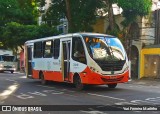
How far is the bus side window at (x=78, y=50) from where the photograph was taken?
18.6m

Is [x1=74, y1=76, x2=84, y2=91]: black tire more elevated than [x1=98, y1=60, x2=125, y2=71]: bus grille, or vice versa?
[x1=98, y1=60, x2=125, y2=71]: bus grille

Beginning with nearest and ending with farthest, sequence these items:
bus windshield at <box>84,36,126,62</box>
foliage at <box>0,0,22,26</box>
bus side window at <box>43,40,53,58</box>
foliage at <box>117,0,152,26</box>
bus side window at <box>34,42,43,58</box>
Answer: bus windshield at <box>84,36,126,62</box> < bus side window at <box>43,40,53,58</box> < bus side window at <box>34,42,43,58</box> < foliage at <box>117,0,152,26</box> < foliage at <box>0,0,22,26</box>

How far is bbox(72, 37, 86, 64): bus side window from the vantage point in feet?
61.1

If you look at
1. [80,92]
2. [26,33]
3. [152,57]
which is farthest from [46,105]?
[26,33]

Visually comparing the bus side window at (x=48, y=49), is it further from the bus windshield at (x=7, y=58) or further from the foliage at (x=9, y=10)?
the foliage at (x=9, y=10)

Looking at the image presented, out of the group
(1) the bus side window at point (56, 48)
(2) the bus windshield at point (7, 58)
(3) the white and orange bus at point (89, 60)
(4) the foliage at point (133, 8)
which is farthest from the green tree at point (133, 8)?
(2) the bus windshield at point (7, 58)

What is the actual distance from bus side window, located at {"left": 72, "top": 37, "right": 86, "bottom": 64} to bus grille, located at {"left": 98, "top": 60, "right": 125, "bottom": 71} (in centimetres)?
95

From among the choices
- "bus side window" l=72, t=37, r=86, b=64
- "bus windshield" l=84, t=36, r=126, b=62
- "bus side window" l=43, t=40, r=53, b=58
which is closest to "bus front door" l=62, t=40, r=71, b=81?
"bus side window" l=72, t=37, r=86, b=64

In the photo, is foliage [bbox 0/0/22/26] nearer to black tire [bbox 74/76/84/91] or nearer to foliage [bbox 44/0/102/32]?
foliage [bbox 44/0/102/32]

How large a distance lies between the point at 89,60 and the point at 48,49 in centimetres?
533

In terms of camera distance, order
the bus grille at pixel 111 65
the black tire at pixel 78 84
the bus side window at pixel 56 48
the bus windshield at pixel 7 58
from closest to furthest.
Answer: the bus grille at pixel 111 65
the black tire at pixel 78 84
the bus side window at pixel 56 48
the bus windshield at pixel 7 58

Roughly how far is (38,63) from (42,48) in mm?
1167

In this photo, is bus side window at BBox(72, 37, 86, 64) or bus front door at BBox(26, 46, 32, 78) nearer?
bus side window at BBox(72, 37, 86, 64)

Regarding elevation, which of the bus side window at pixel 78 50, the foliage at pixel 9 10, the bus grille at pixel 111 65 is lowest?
the bus grille at pixel 111 65
